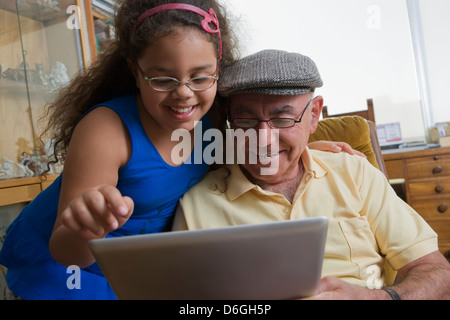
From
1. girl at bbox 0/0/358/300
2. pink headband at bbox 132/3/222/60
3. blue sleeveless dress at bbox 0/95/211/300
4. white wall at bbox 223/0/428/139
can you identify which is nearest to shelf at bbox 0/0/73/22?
white wall at bbox 223/0/428/139

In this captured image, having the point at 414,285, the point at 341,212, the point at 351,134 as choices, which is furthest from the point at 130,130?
the point at 351,134

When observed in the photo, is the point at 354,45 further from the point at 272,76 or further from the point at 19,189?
the point at 19,189

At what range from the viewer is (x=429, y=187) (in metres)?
2.90

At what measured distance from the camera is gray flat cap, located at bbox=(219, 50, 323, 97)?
1074 mm

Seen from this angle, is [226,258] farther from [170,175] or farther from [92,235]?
[170,175]

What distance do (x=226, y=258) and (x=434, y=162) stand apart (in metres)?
2.74

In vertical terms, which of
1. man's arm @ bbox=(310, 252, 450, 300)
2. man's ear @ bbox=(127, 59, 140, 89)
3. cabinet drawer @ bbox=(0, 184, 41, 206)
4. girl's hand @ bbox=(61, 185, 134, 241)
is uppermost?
man's ear @ bbox=(127, 59, 140, 89)

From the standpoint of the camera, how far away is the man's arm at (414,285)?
853mm

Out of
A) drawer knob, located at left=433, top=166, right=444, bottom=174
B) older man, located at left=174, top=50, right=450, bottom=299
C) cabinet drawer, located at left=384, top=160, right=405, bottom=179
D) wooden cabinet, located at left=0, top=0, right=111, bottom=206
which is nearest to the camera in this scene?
older man, located at left=174, top=50, right=450, bottom=299

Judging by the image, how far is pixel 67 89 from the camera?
135 centimetres

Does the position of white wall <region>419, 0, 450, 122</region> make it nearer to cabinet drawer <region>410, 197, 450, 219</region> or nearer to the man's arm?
cabinet drawer <region>410, 197, 450, 219</region>

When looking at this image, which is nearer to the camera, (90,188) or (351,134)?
(90,188)

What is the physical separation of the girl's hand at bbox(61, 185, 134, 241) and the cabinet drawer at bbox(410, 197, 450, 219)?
281 cm

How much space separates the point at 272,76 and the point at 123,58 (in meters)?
0.46
